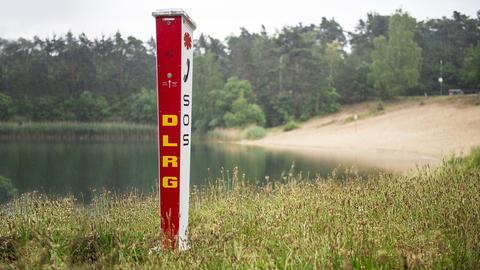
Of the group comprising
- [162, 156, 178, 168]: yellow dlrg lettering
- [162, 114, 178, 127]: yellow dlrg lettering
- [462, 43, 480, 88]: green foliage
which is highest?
[462, 43, 480, 88]: green foliage

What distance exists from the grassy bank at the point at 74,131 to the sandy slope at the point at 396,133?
52.4 ft

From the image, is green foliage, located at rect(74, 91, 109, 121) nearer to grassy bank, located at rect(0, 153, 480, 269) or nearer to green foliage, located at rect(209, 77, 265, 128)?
green foliage, located at rect(209, 77, 265, 128)

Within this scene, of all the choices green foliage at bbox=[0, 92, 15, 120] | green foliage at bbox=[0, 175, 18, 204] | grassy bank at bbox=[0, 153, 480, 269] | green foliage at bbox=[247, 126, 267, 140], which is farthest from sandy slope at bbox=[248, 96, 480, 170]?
green foliage at bbox=[0, 92, 15, 120]

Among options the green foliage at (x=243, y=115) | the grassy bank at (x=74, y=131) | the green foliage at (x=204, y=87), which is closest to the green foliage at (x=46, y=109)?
the grassy bank at (x=74, y=131)

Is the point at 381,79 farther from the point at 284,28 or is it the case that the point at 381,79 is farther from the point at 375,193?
the point at 375,193

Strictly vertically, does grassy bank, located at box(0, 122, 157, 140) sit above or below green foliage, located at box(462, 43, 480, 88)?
below

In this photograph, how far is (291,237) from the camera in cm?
346

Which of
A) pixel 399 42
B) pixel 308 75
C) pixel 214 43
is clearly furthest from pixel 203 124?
pixel 214 43

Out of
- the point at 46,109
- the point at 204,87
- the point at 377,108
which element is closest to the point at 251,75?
the point at 204,87

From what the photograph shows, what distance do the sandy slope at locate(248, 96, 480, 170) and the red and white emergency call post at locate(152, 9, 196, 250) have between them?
2267cm

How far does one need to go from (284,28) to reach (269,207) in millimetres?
54033

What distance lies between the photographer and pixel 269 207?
591 centimetres

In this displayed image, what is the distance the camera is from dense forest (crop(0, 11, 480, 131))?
49438 millimetres

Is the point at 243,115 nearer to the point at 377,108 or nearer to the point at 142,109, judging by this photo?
the point at 377,108
